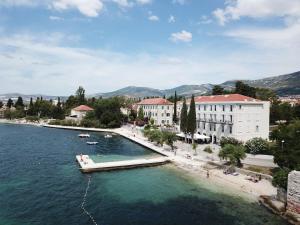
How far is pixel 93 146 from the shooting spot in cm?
7456

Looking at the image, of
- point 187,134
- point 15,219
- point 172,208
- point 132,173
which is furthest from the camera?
point 187,134

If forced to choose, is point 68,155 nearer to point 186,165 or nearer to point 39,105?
point 186,165

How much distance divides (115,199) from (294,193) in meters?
19.5

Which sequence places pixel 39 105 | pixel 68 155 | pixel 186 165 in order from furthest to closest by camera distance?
1. pixel 39 105
2. pixel 68 155
3. pixel 186 165

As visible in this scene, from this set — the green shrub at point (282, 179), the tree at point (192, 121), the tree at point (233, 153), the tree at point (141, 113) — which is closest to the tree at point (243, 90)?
the tree at point (192, 121)

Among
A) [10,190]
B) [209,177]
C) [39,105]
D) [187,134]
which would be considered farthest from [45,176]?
[39,105]

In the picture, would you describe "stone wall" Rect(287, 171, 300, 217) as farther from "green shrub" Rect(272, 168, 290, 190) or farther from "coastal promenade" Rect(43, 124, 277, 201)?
"coastal promenade" Rect(43, 124, 277, 201)

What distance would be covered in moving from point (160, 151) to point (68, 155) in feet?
63.8

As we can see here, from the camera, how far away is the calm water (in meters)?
29.0

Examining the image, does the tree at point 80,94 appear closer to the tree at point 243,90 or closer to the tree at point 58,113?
the tree at point 58,113

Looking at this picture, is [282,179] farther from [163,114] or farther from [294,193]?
[163,114]

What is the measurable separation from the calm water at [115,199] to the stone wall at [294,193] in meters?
2.08

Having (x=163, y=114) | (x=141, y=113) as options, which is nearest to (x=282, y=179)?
(x=163, y=114)

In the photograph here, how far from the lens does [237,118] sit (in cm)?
6319
